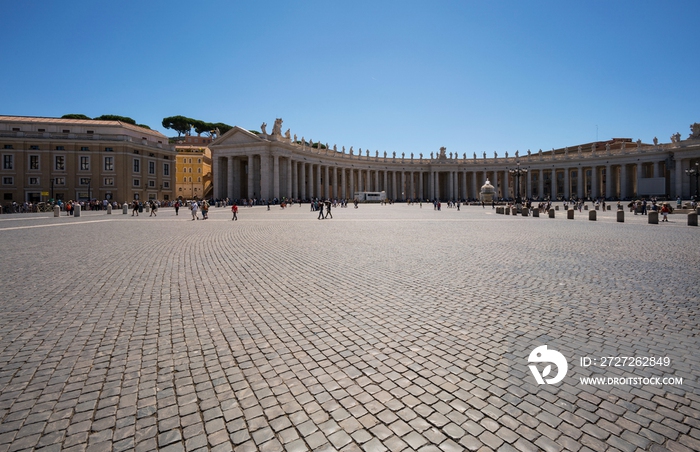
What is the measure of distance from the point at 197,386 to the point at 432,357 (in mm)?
2277

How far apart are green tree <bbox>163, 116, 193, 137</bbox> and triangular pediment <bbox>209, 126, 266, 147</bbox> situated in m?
44.6

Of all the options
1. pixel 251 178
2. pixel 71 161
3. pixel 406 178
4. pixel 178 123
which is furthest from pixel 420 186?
pixel 71 161

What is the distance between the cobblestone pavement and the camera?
253cm

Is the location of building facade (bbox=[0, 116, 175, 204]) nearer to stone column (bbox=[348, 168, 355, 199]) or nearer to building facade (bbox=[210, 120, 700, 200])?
building facade (bbox=[210, 120, 700, 200])

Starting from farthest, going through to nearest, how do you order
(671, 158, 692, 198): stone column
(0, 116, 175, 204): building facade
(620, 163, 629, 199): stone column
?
1. (620, 163, 629, 199): stone column
2. (671, 158, 692, 198): stone column
3. (0, 116, 175, 204): building facade

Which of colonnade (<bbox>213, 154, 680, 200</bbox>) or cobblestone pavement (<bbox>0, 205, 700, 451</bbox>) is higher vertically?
colonnade (<bbox>213, 154, 680, 200</bbox>)

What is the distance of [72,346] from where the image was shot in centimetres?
392

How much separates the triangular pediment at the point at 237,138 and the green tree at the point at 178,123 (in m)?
44.6

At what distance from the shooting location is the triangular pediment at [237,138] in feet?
209

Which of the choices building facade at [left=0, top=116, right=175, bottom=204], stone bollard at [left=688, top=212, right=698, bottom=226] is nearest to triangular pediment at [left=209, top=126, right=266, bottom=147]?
building facade at [left=0, top=116, right=175, bottom=204]

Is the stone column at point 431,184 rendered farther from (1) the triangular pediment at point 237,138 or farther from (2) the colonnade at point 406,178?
(1) the triangular pediment at point 237,138

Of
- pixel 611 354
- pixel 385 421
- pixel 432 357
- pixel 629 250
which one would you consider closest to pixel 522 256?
pixel 629 250

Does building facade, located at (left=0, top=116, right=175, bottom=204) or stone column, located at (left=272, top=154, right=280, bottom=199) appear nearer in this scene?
building facade, located at (left=0, top=116, right=175, bottom=204)

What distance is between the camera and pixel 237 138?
2586 inches
